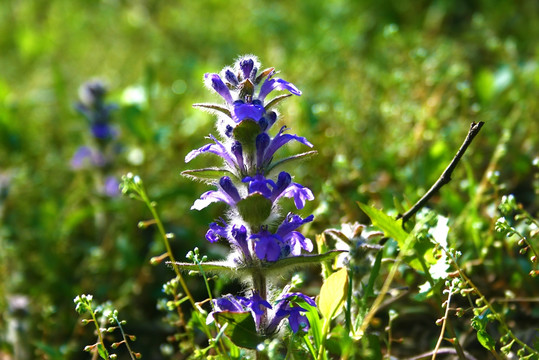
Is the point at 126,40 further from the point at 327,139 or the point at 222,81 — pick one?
the point at 222,81

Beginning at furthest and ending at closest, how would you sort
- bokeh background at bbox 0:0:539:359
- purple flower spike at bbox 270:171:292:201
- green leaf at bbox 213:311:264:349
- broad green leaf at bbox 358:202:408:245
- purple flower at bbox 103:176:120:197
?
purple flower at bbox 103:176:120:197 → bokeh background at bbox 0:0:539:359 → broad green leaf at bbox 358:202:408:245 → purple flower spike at bbox 270:171:292:201 → green leaf at bbox 213:311:264:349

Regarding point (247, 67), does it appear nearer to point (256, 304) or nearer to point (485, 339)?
point (256, 304)

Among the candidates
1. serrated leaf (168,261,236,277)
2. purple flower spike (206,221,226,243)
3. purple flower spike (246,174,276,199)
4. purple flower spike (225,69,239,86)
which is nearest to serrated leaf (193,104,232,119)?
purple flower spike (225,69,239,86)

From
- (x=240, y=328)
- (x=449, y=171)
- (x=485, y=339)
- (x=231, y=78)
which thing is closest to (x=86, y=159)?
(x=231, y=78)

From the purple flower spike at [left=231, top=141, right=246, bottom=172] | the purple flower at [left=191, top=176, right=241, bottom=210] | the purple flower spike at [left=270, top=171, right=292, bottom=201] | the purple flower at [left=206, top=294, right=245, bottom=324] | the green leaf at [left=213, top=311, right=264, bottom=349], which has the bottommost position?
the green leaf at [left=213, top=311, right=264, bottom=349]

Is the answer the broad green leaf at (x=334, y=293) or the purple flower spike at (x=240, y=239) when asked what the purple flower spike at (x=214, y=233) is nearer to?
the purple flower spike at (x=240, y=239)

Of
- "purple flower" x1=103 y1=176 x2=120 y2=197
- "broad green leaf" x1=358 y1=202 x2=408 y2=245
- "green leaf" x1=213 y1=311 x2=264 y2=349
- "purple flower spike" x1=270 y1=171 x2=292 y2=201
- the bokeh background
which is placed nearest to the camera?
"green leaf" x1=213 y1=311 x2=264 y2=349

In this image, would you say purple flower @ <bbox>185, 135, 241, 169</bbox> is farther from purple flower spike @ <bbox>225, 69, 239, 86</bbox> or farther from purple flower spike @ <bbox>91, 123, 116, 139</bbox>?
purple flower spike @ <bbox>91, 123, 116, 139</bbox>
